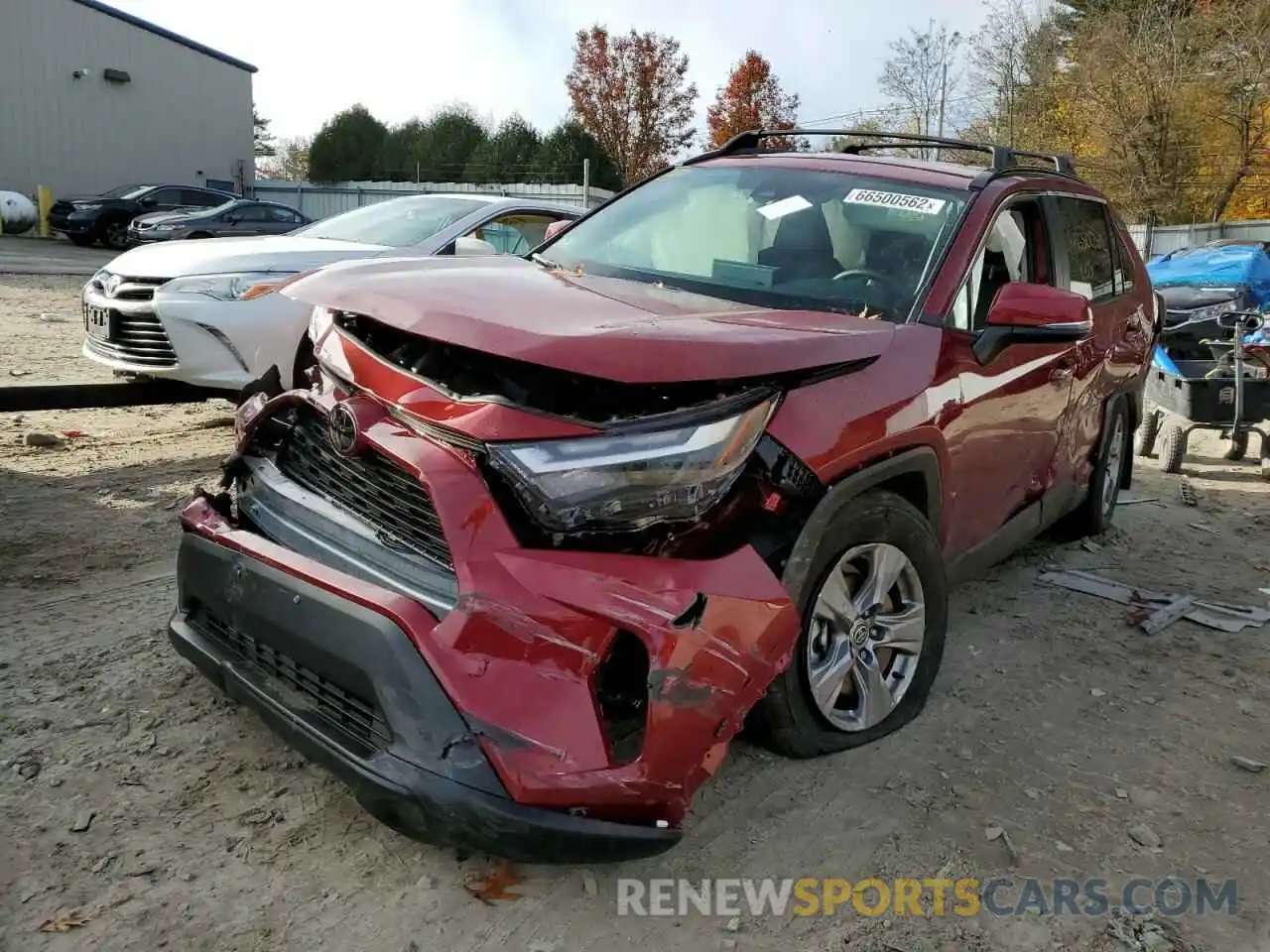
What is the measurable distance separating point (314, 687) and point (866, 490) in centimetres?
153

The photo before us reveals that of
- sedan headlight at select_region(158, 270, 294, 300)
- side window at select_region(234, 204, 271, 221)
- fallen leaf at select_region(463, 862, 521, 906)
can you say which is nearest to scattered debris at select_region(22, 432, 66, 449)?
sedan headlight at select_region(158, 270, 294, 300)

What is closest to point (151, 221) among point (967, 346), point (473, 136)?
point (473, 136)

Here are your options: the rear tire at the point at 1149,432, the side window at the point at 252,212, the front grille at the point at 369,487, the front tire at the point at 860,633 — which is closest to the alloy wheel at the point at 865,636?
the front tire at the point at 860,633

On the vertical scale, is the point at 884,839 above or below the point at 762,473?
below

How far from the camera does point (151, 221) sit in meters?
20.5

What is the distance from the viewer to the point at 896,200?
358 cm

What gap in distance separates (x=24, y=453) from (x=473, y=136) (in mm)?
33675

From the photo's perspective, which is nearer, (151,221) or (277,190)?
(151,221)

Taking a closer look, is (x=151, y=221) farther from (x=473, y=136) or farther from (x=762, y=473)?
(x=762, y=473)

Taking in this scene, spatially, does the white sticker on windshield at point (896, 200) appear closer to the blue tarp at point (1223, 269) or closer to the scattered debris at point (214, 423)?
the scattered debris at point (214, 423)

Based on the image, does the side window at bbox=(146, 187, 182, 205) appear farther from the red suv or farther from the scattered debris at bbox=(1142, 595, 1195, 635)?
the scattered debris at bbox=(1142, 595, 1195, 635)

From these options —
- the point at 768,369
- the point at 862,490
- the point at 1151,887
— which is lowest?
the point at 1151,887

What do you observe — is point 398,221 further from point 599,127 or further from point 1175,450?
point 599,127

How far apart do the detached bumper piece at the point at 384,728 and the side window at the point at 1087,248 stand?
3310 mm
